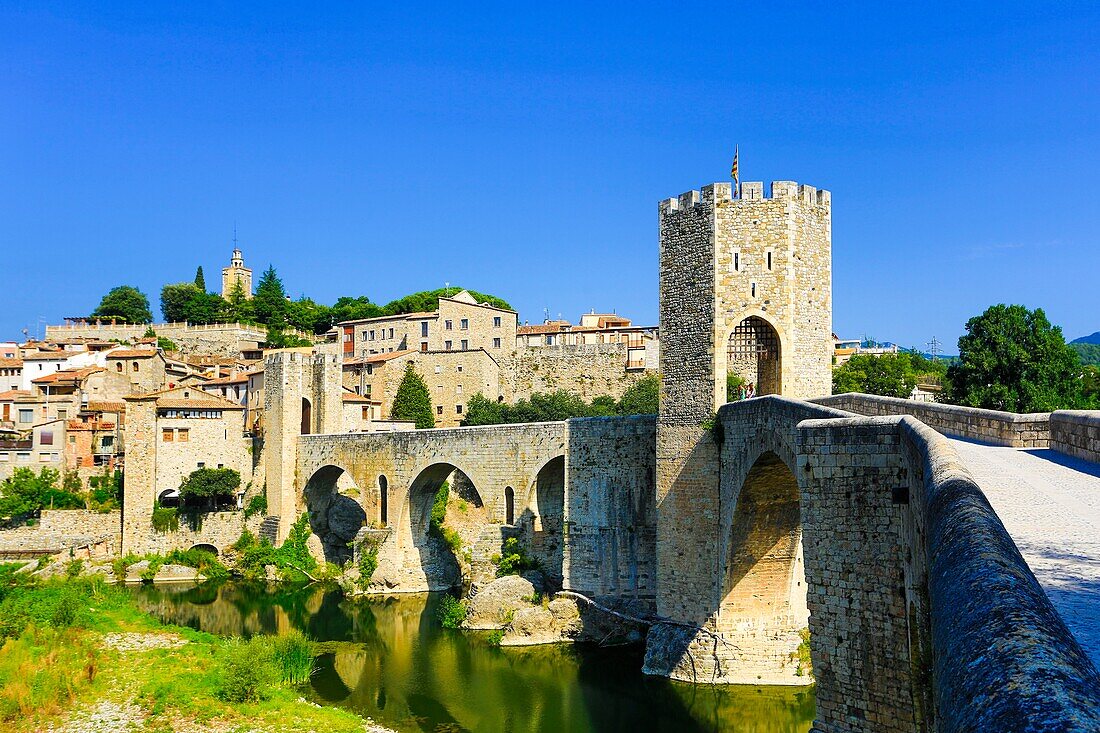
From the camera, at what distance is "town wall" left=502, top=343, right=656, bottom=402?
5550cm

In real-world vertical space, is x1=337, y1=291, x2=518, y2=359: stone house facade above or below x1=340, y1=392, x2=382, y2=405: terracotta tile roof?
above

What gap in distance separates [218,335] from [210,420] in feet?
123

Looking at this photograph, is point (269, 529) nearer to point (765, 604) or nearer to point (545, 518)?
point (545, 518)

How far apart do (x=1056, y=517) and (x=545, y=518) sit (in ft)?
77.0

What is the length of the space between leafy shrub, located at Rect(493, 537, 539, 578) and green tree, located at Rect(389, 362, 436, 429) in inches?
879

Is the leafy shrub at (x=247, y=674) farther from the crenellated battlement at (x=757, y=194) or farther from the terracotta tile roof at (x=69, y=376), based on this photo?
the terracotta tile roof at (x=69, y=376)

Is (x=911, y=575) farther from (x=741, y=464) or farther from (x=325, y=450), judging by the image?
(x=325, y=450)

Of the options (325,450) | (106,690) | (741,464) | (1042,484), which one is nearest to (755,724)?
(741,464)

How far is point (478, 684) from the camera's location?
2261 centimetres

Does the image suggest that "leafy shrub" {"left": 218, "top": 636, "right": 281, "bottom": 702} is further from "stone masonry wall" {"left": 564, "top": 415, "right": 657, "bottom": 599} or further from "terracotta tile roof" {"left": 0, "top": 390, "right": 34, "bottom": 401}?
"terracotta tile roof" {"left": 0, "top": 390, "right": 34, "bottom": 401}

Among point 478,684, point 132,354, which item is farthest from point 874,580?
point 132,354

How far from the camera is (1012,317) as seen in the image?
3177 centimetres

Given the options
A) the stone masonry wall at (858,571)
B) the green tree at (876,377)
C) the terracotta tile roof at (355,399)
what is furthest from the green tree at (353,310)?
the stone masonry wall at (858,571)

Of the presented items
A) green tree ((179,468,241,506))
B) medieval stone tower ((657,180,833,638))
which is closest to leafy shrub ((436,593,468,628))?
medieval stone tower ((657,180,833,638))
